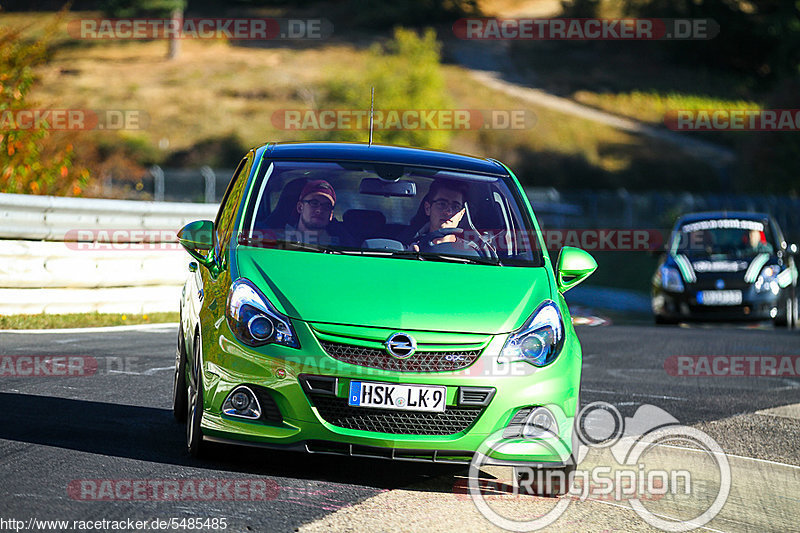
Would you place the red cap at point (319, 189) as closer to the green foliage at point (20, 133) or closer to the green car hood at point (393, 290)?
the green car hood at point (393, 290)

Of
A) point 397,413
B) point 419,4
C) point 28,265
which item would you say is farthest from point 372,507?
point 419,4

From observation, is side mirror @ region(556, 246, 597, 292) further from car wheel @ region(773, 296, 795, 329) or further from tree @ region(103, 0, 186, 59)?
tree @ region(103, 0, 186, 59)

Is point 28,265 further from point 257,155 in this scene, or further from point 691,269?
point 691,269

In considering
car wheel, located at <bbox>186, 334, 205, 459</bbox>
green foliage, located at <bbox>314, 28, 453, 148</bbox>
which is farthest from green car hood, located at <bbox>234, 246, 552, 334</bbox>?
green foliage, located at <bbox>314, 28, 453, 148</bbox>

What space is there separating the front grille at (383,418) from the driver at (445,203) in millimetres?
1583

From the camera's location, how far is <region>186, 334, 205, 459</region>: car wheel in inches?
239

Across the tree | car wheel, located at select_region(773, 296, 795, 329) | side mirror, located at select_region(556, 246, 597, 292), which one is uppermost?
the tree

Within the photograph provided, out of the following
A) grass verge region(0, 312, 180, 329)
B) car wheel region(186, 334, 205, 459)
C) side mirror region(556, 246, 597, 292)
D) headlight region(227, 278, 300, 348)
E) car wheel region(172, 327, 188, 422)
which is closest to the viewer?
headlight region(227, 278, 300, 348)

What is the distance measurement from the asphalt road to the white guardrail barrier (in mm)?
1431

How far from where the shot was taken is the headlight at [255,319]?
5758 mm

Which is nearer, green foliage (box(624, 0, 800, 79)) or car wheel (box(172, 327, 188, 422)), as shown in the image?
car wheel (box(172, 327, 188, 422))

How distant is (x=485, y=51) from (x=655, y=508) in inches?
3397

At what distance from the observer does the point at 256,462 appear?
6.27m

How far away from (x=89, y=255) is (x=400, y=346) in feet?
24.7
